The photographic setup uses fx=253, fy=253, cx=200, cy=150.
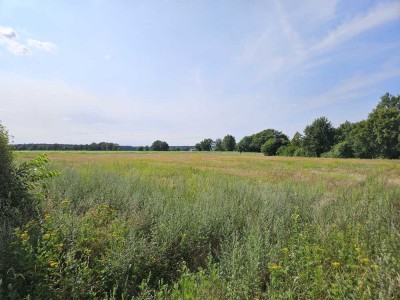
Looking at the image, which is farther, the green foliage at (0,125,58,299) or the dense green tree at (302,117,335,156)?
the dense green tree at (302,117,335,156)

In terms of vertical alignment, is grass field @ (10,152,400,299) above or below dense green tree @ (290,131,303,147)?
below

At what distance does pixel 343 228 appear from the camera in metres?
5.01

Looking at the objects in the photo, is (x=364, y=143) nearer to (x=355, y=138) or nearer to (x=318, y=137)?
(x=355, y=138)

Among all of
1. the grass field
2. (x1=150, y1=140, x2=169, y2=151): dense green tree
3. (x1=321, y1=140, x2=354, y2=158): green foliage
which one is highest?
(x1=150, y1=140, x2=169, y2=151): dense green tree

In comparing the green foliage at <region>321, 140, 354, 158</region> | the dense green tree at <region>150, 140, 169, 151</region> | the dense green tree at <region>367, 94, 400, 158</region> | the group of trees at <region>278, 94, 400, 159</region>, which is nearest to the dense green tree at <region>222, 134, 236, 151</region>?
the dense green tree at <region>150, 140, 169, 151</region>

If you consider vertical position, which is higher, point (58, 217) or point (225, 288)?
point (58, 217)

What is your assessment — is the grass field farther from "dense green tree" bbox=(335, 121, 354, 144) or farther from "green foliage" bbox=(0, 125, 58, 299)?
"dense green tree" bbox=(335, 121, 354, 144)

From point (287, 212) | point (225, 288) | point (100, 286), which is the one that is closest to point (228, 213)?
point (287, 212)

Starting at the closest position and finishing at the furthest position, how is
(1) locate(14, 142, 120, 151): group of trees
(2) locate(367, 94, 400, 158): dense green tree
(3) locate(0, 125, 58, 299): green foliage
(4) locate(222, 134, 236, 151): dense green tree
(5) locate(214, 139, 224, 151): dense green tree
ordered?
(3) locate(0, 125, 58, 299): green foliage < (2) locate(367, 94, 400, 158): dense green tree < (1) locate(14, 142, 120, 151): group of trees < (4) locate(222, 134, 236, 151): dense green tree < (5) locate(214, 139, 224, 151): dense green tree

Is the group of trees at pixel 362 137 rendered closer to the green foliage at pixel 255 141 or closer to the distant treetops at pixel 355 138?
the distant treetops at pixel 355 138

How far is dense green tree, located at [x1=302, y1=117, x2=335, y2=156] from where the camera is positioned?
6500cm

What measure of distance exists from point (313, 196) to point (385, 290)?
207 inches

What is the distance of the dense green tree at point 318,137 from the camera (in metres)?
65.0

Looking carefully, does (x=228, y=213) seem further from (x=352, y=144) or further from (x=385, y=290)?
(x=352, y=144)
